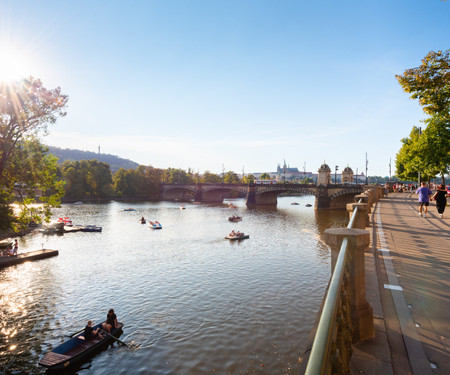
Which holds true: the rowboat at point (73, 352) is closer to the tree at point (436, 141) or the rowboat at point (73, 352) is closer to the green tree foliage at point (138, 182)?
the tree at point (436, 141)

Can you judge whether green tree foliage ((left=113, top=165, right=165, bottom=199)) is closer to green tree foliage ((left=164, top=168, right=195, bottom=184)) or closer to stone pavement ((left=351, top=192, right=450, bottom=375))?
green tree foliage ((left=164, top=168, right=195, bottom=184))

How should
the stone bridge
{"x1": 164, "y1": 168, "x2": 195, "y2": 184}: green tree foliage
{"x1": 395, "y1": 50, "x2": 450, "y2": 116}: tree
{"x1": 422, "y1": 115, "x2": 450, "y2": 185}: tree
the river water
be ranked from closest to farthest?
{"x1": 395, "y1": 50, "x2": 450, "y2": 116}: tree, the river water, {"x1": 422, "y1": 115, "x2": 450, "y2": 185}: tree, the stone bridge, {"x1": 164, "y1": 168, "x2": 195, "y2": 184}: green tree foliage

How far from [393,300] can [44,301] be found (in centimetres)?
2054

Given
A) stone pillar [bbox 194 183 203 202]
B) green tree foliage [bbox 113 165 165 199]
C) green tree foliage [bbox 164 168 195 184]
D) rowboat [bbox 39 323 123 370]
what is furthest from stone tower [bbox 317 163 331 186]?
green tree foliage [bbox 164 168 195 184]

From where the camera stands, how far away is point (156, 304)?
1828 cm

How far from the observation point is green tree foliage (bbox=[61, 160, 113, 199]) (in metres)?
97.8

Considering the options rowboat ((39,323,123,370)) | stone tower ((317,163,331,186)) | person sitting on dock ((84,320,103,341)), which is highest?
stone tower ((317,163,331,186))

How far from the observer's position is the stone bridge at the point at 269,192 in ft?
239

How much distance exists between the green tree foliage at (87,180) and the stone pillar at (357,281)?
103880 mm

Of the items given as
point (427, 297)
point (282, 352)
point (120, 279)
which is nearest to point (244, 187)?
point (120, 279)

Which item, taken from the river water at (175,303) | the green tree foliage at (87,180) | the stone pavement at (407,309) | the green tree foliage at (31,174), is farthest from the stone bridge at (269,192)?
the stone pavement at (407,309)

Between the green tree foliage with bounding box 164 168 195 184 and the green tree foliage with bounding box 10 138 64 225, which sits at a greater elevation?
the green tree foliage with bounding box 164 168 195 184

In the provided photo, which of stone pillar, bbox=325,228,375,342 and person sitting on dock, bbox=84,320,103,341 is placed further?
person sitting on dock, bbox=84,320,103,341

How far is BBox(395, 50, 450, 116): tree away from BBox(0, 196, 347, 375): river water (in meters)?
11.1
